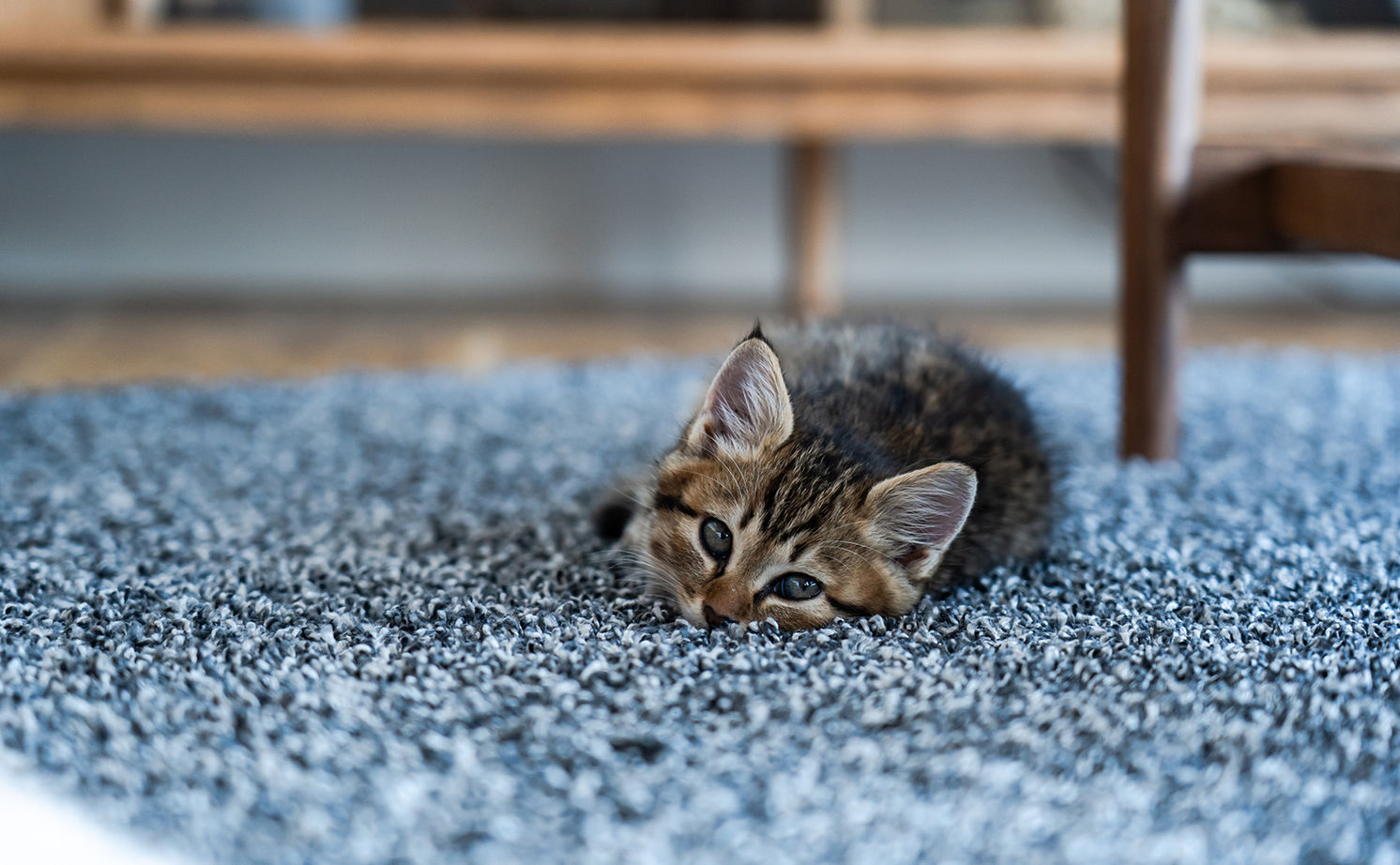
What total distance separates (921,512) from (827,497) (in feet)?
0.26

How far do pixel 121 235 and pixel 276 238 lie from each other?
0.37 m

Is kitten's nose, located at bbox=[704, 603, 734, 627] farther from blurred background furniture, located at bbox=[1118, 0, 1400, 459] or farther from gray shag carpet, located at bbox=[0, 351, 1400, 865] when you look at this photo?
blurred background furniture, located at bbox=[1118, 0, 1400, 459]

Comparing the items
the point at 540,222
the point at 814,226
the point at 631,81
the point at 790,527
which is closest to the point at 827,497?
the point at 790,527

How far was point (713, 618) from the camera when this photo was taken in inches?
36.3

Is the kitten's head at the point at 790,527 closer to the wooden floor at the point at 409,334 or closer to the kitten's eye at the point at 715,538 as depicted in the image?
the kitten's eye at the point at 715,538

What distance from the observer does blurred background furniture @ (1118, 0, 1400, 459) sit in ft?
4.33

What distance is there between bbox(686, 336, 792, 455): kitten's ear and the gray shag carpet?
159 millimetres

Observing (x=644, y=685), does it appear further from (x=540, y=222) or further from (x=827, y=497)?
(x=540, y=222)

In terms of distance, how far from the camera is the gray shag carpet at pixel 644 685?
65 cm

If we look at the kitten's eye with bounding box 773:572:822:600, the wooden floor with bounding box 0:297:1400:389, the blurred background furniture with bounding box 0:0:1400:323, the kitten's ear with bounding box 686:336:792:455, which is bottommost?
the wooden floor with bounding box 0:297:1400:389

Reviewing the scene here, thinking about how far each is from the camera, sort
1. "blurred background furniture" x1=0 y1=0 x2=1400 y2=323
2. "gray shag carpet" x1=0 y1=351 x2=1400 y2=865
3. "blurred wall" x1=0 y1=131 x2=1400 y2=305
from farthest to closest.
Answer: "blurred wall" x1=0 y1=131 x2=1400 y2=305 → "blurred background furniture" x1=0 y1=0 x2=1400 y2=323 → "gray shag carpet" x1=0 y1=351 x2=1400 y2=865

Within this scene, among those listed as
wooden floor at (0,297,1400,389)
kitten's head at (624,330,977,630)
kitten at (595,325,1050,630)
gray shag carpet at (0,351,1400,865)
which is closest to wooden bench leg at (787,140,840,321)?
wooden floor at (0,297,1400,389)

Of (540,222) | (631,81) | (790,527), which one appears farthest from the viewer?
(540,222)

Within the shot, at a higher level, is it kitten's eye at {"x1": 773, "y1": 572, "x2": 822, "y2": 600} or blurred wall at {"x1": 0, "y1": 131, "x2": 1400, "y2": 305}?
blurred wall at {"x1": 0, "y1": 131, "x2": 1400, "y2": 305}
